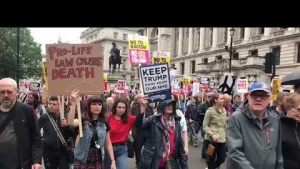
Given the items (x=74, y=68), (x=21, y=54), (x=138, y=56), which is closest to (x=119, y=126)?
(x=74, y=68)

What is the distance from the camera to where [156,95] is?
621 cm

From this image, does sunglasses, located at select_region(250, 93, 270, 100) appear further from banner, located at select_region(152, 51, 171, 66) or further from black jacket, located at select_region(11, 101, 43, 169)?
banner, located at select_region(152, 51, 171, 66)

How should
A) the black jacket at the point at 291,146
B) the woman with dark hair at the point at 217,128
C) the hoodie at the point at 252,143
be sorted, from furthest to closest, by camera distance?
the woman with dark hair at the point at 217,128 → the black jacket at the point at 291,146 → the hoodie at the point at 252,143

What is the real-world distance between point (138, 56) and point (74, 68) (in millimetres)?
6118

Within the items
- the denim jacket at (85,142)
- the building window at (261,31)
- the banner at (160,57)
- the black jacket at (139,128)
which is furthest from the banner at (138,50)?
the building window at (261,31)

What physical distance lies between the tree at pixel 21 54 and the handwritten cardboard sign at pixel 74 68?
53.0 metres

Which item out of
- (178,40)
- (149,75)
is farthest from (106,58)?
(149,75)

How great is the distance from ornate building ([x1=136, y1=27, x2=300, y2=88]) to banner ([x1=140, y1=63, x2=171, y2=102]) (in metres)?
31.9

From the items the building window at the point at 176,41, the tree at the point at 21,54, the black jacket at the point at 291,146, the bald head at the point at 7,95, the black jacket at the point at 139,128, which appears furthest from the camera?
the building window at the point at 176,41

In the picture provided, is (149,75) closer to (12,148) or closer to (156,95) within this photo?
(156,95)

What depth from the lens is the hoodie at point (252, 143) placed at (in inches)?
144

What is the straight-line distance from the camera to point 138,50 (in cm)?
1144

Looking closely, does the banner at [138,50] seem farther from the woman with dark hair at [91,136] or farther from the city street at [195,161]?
the woman with dark hair at [91,136]
